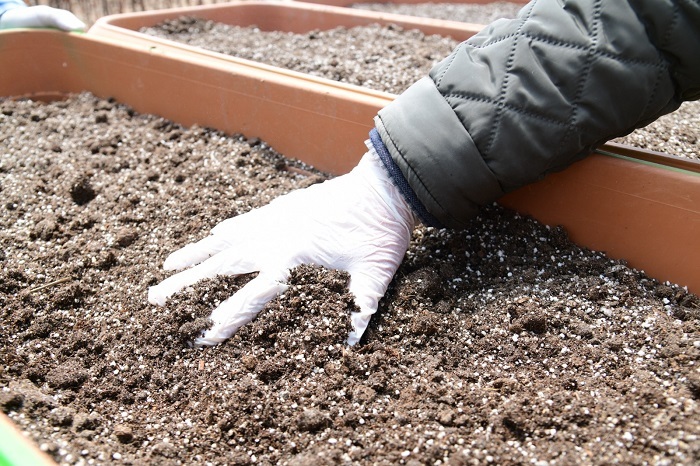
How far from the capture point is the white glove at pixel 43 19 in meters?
1.97

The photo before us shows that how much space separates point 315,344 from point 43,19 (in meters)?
1.71

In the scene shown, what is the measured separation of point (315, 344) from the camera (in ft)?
3.59

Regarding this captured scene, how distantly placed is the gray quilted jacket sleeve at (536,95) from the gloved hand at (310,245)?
0.11m

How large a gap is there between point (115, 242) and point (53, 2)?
8.41ft

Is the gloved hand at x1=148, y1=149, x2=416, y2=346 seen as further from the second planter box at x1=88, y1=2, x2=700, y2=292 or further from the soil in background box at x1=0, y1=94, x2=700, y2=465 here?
the second planter box at x1=88, y1=2, x2=700, y2=292

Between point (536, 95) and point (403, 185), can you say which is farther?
point (403, 185)

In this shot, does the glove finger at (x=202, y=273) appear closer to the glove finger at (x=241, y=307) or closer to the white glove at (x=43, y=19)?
the glove finger at (x=241, y=307)

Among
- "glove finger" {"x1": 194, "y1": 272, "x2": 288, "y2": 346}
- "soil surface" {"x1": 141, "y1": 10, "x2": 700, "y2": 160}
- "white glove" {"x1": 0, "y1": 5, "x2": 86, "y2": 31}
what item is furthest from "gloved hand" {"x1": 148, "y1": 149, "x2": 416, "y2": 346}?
"white glove" {"x1": 0, "y1": 5, "x2": 86, "y2": 31}

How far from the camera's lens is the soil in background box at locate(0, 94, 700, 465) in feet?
2.97

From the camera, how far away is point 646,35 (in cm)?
102

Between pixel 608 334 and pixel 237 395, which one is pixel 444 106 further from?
pixel 237 395

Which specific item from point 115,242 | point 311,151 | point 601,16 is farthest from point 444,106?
point 115,242

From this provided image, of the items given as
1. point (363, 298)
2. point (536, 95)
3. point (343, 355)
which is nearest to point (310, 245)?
point (363, 298)

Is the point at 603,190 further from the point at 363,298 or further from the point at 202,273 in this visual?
the point at 202,273
